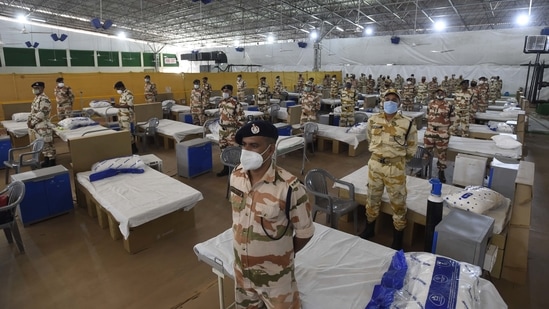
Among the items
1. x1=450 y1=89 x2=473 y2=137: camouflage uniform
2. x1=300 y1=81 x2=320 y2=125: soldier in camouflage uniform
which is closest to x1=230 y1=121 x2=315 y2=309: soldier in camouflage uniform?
x1=300 y1=81 x2=320 y2=125: soldier in camouflage uniform

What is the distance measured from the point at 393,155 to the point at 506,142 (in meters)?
3.74

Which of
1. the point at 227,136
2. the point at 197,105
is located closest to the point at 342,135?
the point at 227,136

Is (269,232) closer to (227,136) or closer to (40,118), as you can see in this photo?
(227,136)

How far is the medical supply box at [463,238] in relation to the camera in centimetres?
224

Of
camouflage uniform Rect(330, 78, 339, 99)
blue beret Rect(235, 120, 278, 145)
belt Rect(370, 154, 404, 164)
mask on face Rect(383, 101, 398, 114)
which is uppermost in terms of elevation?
camouflage uniform Rect(330, 78, 339, 99)

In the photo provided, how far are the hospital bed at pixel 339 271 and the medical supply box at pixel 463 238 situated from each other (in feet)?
0.75

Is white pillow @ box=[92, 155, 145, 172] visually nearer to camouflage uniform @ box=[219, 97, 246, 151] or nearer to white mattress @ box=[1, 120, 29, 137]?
camouflage uniform @ box=[219, 97, 246, 151]

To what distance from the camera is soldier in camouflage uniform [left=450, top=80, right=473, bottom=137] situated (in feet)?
25.2

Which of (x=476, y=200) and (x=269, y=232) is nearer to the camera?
(x=269, y=232)

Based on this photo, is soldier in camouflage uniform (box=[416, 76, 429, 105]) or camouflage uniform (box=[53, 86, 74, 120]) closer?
camouflage uniform (box=[53, 86, 74, 120])

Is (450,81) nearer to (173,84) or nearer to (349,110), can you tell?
(349,110)

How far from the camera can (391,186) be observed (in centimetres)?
339

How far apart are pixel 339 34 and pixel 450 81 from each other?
40.7 ft

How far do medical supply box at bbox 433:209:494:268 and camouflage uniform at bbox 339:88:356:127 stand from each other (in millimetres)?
6817
